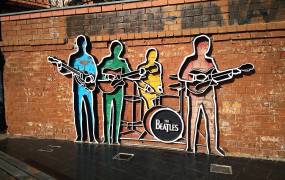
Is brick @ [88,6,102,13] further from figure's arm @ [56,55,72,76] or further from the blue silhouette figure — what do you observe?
figure's arm @ [56,55,72,76]

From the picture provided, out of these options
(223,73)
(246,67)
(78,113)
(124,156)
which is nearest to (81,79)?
(78,113)

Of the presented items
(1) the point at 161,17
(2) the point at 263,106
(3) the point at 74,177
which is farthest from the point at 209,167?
(1) the point at 161,17

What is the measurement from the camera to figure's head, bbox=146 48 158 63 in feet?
23.2

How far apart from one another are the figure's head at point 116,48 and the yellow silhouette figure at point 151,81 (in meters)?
0.64

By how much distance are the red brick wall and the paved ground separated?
51 cm

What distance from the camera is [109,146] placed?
746 cm

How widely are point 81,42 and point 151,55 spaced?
1953 mm

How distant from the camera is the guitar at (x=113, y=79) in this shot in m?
7.34

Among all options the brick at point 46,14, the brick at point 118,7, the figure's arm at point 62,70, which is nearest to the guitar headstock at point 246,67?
the brick at point 118,7

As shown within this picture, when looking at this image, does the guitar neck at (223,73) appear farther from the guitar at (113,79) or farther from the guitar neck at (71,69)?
the guitar neck at (71,69)

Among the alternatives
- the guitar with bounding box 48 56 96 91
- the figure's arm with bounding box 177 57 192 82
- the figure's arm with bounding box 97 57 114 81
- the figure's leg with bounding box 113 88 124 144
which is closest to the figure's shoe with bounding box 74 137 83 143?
the figure's leg with bounding box 113 88 124 144

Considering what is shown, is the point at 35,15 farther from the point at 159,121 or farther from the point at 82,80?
the point at 159,121

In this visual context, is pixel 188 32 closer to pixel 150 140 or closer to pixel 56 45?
pixel 150 140

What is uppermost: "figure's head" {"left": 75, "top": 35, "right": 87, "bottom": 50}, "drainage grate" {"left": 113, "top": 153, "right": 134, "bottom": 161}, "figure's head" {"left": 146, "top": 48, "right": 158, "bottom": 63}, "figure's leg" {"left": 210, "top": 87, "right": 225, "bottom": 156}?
"figure's head" {"left": 75, "top": 35, "right": 87, "bottom": 50}
